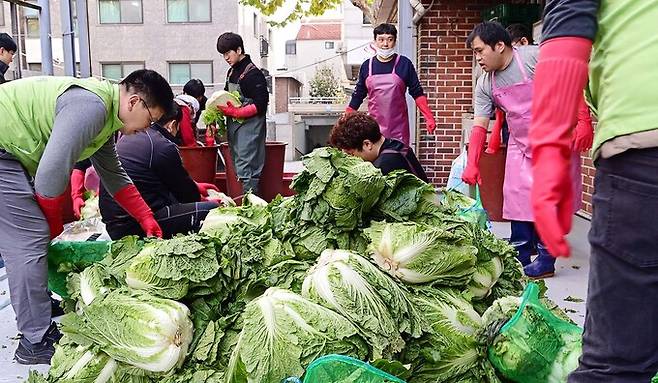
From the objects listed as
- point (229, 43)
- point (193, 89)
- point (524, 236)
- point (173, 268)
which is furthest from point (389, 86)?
point (173, 268)

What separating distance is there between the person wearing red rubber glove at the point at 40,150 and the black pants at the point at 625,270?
92.2 inches

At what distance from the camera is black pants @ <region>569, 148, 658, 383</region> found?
4.99 feet

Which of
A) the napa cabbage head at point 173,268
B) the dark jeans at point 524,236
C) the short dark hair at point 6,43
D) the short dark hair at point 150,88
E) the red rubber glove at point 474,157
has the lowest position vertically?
the dark jeans at point 524,236

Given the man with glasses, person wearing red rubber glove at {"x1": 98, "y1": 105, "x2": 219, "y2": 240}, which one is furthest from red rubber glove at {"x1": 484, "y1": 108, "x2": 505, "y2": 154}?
the man with glasses

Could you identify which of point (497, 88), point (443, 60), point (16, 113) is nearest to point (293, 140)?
point (443, 60)

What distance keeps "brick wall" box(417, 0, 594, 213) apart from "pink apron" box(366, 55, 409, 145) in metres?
2.26

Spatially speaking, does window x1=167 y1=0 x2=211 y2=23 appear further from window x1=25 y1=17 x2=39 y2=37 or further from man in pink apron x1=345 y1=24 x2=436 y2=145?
man in pink apron x1=345 y1=24 x2=436 y2=145

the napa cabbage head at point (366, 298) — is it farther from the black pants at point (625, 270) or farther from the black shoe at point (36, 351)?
the black shoe at point (36, 351)

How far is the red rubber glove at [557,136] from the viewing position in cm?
149

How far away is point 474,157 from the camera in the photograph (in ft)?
15.4

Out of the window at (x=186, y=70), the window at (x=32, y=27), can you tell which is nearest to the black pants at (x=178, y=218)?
the window at (x=32, y=27)

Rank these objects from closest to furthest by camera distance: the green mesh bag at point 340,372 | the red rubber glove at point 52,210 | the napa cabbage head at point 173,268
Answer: the green mesh bag at point 340,372
the napa cabbage head at point 173,268
the red rubber glove at point 52,210

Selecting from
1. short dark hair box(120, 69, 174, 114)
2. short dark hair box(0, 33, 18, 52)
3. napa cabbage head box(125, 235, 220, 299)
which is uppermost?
short dark hair box(0, 33, 18, 52)

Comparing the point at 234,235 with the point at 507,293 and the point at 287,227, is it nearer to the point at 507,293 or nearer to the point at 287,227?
the point at 287,227
